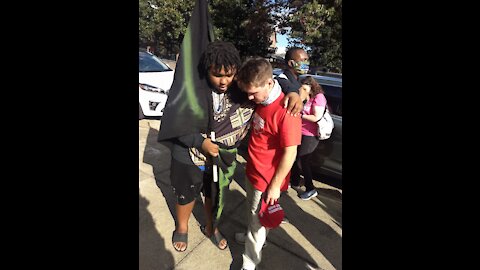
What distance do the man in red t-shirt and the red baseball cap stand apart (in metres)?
0.04

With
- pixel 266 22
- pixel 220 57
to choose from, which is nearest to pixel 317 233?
pixel 220 57

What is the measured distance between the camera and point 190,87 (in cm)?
180

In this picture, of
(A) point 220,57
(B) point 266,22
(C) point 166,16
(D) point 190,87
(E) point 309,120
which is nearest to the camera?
(A) point 220,57

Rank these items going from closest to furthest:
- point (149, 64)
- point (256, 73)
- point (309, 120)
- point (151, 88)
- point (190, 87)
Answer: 1. point (256, 73)
2. point (190, 87)
3. point (309, 120)
4. point (151, 88)
5. point (149, 64)

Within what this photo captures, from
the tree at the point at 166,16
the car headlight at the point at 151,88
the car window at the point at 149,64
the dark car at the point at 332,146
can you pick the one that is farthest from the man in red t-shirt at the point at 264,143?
the tree at the point at 166,16

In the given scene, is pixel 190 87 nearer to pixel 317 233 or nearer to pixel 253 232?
pixel 253 232

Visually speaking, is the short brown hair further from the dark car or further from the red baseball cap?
the dark car

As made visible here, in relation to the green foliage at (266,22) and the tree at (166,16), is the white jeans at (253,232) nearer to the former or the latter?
the green foliage at (266,22)

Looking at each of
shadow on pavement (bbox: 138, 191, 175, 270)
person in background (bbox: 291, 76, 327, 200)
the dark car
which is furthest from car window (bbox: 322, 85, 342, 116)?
shadow on pavement (bbox: 138, 191, 175, 270)

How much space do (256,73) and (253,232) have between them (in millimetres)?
1060

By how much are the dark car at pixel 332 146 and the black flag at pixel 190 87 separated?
1.86m

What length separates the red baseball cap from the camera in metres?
1.71
